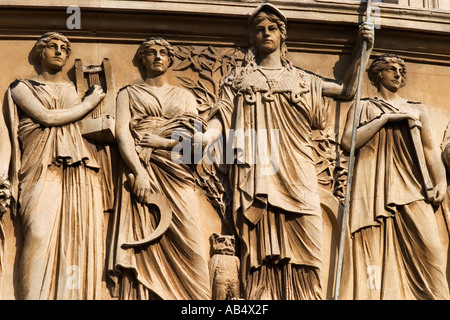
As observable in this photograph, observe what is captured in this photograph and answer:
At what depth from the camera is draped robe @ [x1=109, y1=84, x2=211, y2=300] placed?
16469mm

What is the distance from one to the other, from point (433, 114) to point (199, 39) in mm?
2727

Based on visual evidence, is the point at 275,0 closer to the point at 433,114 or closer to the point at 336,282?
the point at 433,114

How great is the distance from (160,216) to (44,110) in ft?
5.47

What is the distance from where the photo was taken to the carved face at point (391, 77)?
17.8m

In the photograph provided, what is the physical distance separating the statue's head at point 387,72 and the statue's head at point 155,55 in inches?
88.9

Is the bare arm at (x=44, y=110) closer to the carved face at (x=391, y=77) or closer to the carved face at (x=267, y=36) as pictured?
the carved face at (x=267, y=36)

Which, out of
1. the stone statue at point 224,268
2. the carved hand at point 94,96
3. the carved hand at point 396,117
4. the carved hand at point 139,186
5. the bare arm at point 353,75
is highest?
the bare arm at point 353,75

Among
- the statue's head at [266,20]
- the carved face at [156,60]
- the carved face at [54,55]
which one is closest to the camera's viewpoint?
the carved face at [54,55]

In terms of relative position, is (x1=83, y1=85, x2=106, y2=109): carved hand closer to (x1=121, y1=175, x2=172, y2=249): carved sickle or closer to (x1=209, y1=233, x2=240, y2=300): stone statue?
(x1=121, y1=175, x2=172, y2=249): carved sickle

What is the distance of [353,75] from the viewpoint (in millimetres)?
17641

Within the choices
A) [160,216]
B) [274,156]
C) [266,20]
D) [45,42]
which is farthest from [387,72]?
[45,42]

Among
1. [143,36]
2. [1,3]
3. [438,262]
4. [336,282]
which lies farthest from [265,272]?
[1,3]

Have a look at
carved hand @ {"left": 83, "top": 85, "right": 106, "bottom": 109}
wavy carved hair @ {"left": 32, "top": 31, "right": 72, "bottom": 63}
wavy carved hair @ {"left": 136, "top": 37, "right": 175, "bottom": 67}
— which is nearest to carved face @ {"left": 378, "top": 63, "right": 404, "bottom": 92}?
wavy carved hair @ {"left": 136, "top": 37, "right": 175, "bottom": 67}

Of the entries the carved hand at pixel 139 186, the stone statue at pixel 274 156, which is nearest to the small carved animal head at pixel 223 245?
the stone statue at pixel 274 156
